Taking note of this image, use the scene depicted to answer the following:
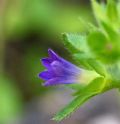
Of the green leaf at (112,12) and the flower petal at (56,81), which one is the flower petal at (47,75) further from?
the green leaf at (112,12)

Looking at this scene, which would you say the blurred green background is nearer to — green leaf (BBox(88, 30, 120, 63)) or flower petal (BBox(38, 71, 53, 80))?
flower petal (BBox(38, 71, 53, 80))

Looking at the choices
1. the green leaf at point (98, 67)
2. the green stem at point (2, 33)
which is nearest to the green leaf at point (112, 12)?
the green leaf at point (98, 67)

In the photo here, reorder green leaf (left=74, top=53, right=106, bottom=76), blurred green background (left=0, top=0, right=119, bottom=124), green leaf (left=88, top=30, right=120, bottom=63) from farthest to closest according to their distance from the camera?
blurred green background (left=0, top=0, right=119, bottom=124), green leaf (left=74, top=53, right=106, bottom=76), green leaf (left=88, top=30, right=120, bottom=63)

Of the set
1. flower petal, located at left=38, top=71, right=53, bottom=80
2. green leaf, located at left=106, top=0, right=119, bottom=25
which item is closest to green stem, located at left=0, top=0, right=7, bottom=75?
flower petal, located at left=38, top=71, right=53, bottom=80

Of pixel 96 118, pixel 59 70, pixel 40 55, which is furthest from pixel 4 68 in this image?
pixel 59 70

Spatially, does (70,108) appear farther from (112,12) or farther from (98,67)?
(112,12)
